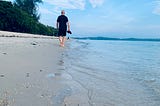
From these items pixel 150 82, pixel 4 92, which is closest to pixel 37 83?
pixel 4 92

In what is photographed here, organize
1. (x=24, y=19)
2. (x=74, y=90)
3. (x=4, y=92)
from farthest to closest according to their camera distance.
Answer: (x=24, y=19) < (x=74, y=90) < (x=4, y=92)

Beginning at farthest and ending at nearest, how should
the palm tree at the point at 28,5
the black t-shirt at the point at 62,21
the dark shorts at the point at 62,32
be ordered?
1. the palm tree at the point at 28,5
2. the dark shorts at the point at 62,32
3. the black t-shirt at the point at 62,21

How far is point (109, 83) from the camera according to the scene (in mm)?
4605

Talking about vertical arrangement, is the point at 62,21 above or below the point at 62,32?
above

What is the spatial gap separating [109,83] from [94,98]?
1.26 metres

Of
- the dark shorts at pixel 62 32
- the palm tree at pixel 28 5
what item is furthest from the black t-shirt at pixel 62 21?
the palm tree at pixel 28 5

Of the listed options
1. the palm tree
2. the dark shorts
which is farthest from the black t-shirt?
the palm tree

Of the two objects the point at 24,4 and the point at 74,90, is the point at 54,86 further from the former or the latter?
the point at 24,4

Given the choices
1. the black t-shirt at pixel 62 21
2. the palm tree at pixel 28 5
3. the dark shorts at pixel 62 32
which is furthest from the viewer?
the palm tree at pixel 28 5

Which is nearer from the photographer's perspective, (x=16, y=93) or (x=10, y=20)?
(x=16, y=93)

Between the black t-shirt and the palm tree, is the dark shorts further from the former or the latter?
the palm tree

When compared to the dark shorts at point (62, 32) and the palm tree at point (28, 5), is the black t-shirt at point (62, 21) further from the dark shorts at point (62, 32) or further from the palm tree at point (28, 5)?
the palm tree at point (28, 5)

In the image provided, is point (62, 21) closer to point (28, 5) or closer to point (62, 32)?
point (62, 32)

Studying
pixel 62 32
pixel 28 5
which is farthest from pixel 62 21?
pixel 28 5
